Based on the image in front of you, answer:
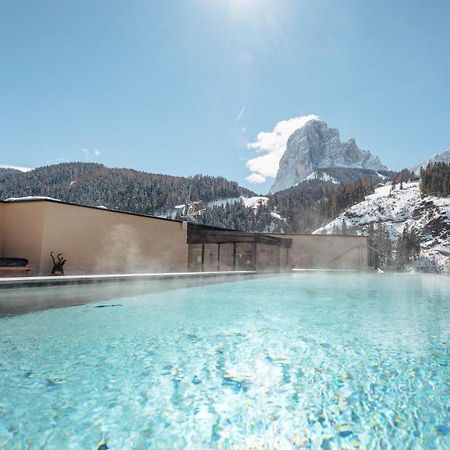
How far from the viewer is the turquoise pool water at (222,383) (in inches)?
86.7

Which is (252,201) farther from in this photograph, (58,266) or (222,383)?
(222,383)

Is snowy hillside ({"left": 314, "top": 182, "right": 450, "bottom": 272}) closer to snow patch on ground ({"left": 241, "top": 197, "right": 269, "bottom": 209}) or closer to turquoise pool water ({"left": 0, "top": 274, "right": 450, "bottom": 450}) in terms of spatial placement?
snow patch on ground ({"left": 241, "top": 197, "right": 269, "bottom": 209})

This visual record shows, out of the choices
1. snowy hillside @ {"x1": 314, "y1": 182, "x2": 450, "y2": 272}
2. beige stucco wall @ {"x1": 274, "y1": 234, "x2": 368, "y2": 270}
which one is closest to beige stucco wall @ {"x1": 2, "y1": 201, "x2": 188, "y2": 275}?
beige stucco wall @ {"x1": 274, "y1": 234, "x2": 368, "y2": 270}

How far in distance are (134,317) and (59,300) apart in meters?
2.30

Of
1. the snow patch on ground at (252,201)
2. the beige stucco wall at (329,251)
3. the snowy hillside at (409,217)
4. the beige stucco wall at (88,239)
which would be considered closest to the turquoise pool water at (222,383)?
the beige stucco wall at (88,239)

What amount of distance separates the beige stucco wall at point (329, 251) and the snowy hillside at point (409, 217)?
47.0 meters

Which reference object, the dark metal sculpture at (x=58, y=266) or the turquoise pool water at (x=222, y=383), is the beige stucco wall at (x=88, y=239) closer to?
the dark metal sculpture at (x=58, y=266)

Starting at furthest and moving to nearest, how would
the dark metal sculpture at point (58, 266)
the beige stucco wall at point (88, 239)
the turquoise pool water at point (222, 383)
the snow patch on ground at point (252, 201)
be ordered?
the snow patch on ground at point (252, 201) → the beige stucco wall at point (88, 239) → the dark metal sculpture at point (58, 266) → the turquoise pool water at point (222, 383)

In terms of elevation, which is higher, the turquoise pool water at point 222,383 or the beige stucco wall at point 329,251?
the beige stucco wall at point 329,251

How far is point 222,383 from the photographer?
3066 millimetres

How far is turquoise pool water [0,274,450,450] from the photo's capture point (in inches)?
86.7

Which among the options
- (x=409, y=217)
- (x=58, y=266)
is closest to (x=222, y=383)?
(x=58, y=266)

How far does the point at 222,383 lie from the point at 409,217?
92.6 m

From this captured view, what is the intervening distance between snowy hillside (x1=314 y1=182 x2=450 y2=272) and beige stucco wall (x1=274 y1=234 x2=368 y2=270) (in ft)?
154
